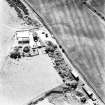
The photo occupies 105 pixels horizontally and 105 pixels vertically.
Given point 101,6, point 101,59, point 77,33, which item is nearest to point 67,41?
point 77,33

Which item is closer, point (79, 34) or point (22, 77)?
point (22, 77)

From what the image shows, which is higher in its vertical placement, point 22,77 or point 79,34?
point 79,34

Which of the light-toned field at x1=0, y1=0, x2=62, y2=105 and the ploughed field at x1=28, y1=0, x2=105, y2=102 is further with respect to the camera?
the ploughed field at x1=28, y1=0, x2=105, y2=102

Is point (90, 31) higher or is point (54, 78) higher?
point (90, 31)

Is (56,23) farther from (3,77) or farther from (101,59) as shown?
(3,77)

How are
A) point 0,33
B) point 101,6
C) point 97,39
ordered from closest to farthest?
point 0,33, point 97,39, point 101,6

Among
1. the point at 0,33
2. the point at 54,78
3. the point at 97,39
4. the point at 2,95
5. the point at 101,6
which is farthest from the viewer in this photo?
the point at 101,6

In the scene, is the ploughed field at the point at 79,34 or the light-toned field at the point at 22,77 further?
the ploughed field at the point at 79,34

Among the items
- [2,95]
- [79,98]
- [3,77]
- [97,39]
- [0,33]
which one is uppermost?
[0,33]
